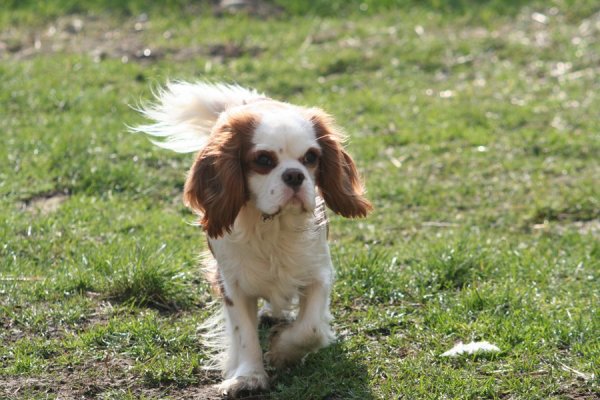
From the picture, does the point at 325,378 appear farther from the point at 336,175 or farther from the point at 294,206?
the point at 336,175

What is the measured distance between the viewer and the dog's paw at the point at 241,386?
4.50 m

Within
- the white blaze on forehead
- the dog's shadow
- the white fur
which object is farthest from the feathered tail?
the dog's shadow

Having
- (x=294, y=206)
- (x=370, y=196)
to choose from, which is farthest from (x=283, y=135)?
(x=370, y=196)

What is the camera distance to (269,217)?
15.4 ft

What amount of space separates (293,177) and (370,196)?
2.97 meters

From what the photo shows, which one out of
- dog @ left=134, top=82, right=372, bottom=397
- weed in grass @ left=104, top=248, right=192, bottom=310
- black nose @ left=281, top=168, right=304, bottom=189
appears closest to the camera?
black nose @ left=281, top=168, right=304, bottom=189

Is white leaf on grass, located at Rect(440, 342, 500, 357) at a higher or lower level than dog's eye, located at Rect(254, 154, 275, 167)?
lower

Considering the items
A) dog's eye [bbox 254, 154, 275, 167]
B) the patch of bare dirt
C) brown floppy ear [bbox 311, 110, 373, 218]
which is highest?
dog's eye [bbox 254, 154, 275, 167]

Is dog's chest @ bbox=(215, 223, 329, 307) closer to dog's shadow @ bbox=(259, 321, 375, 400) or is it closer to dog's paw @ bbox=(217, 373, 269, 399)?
dog's shadow @ bbox=(259, 321, 375, 400)

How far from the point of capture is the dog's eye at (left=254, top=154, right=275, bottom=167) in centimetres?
446

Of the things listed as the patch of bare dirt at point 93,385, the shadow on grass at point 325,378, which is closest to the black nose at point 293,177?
the shadow on grass at point 325,378

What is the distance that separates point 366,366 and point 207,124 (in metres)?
1.57

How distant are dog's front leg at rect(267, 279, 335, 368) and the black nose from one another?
2.24ft

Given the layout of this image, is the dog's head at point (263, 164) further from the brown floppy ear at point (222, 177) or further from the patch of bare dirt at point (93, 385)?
the patch of bare dirt at point (93, 385)
